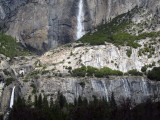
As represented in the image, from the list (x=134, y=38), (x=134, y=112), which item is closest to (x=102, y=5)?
(x=134, y=38)

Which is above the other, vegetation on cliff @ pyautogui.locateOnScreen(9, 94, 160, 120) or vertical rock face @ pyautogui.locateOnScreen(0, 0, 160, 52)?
vertical rock face @ pyautogui.locateOnScreen(0, 0, 160, 52)

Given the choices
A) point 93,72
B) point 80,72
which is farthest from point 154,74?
point 80,72

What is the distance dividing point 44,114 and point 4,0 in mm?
87710

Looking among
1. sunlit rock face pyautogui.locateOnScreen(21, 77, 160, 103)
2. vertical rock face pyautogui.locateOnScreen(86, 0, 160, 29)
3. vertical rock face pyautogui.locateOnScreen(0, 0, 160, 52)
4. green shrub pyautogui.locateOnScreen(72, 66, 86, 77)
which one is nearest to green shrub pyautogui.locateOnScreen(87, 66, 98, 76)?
green shrub pyautogui.locateOnScreen(72, 66, 86, 77)

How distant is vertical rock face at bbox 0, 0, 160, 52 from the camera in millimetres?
118188

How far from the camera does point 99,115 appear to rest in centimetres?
6106

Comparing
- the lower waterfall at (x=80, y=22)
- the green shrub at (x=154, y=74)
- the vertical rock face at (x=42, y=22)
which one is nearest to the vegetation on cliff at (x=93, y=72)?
the green shrub at (x=154, y=74)

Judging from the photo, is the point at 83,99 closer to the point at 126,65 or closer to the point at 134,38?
the point at 126,65

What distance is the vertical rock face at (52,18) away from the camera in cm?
11819

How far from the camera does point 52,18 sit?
4865 inches

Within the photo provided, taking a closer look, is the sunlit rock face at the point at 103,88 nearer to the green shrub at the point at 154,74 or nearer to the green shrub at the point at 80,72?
the green shrub at the point at 154,74

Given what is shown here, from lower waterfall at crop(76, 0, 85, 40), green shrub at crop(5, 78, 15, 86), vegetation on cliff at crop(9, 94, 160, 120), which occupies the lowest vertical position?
vegetation on cliff at crop(9, 94, 160, 120)

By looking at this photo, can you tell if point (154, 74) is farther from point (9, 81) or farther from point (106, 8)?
point (106, 8)

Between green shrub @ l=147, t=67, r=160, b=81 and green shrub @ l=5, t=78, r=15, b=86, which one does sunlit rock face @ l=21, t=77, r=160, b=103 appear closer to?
green shrub @ l=147, t=67, r=160, b=81
